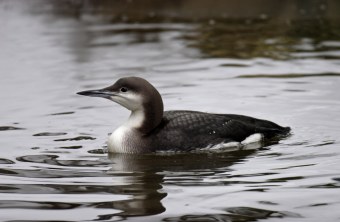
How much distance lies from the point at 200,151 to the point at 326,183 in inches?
61.8

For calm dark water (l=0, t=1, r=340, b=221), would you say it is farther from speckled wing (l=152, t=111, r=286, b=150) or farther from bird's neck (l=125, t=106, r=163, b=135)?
bird's neck (l=125, t=106, r=163, b=135)

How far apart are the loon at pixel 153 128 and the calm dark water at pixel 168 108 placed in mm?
116

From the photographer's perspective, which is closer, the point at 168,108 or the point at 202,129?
the point at 202,129

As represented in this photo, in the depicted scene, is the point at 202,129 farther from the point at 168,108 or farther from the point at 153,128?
the point at 168,108

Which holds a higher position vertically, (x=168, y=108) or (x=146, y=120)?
(x=146, y=120)

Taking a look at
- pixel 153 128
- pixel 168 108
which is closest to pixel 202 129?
pixel 153 128

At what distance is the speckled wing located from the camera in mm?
7637

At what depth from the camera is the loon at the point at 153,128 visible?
7637mm

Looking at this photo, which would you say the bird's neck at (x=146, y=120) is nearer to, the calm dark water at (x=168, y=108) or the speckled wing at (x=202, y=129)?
the speckled wing at (x=202, y=129)

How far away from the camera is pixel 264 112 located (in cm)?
910

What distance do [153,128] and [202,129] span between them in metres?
0.42

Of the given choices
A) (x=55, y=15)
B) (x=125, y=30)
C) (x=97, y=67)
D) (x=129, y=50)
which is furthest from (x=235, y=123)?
(x=55, y=15)

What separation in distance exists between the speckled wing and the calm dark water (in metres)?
0.13

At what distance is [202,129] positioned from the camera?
7762mm
